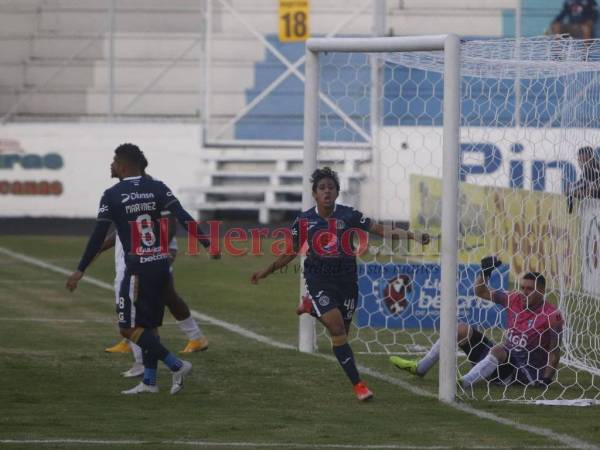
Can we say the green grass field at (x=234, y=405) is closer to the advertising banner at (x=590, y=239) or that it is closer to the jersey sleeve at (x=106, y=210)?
the jersey sleeve at (x=106, y=210)

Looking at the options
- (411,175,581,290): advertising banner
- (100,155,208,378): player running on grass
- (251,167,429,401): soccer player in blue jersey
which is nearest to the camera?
(251,167,429,401): soccer player in blue jersey

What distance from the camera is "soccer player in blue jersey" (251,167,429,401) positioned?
995 cm

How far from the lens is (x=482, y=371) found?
34.4 ft

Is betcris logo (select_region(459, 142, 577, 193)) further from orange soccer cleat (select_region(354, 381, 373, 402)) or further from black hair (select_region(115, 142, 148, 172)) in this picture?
Answer: black hair (select_region(115, 142, 148, 172))

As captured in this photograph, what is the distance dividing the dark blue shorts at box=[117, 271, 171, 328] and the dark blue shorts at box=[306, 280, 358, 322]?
108 cm

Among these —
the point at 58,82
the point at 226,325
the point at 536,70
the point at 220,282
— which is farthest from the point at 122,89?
the point at 536,70

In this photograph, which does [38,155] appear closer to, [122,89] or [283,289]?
[122,89]

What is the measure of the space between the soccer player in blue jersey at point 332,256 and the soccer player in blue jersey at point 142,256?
37.1 inches

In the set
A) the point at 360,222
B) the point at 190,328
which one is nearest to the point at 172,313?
the point at 190,328

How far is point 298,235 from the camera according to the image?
10125 mm

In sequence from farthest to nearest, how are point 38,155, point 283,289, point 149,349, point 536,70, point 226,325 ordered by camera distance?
point 38,155 < point 283,289 < point 226,325 < point 536,70 < point 149,349

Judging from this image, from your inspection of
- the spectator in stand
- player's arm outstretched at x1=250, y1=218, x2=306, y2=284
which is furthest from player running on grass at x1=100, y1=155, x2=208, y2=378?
the spectator in stand

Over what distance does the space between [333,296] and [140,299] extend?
137 centimetres

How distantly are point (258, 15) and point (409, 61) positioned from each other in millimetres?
18875
